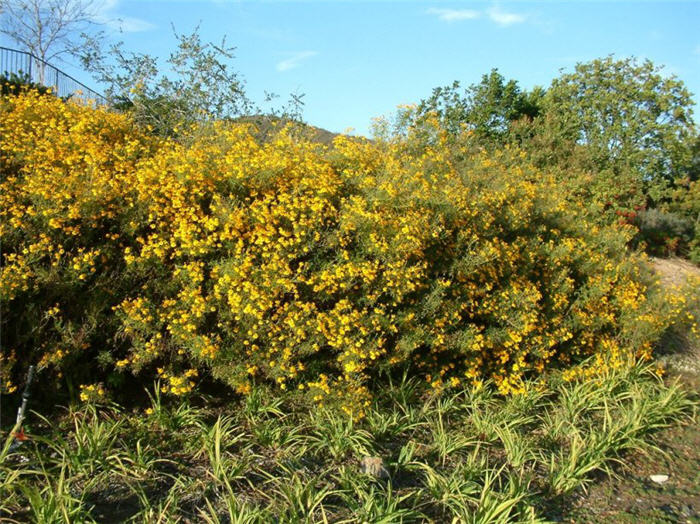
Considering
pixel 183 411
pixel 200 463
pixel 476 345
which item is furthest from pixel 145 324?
pixel 476 345

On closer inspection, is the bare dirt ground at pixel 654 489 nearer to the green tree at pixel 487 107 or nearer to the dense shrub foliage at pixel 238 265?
the dense shrub foliage at pixel 238 265

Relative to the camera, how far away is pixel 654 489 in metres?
3.81

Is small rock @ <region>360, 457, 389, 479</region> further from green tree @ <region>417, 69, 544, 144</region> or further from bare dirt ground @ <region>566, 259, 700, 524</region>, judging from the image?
green tree @ <region>417, 69, 544, 144</region>

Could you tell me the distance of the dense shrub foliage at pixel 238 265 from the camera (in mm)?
3570

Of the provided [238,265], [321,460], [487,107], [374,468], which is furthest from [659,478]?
[487,107]

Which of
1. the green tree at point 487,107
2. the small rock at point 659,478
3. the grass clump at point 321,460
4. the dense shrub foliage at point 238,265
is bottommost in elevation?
the small rock at point 659,478

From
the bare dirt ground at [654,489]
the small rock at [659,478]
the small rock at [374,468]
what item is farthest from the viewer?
the small rock at [659,478]

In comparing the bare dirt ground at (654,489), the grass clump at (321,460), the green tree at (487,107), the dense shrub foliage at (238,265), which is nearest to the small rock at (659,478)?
the bare dirt ground at (654,489)

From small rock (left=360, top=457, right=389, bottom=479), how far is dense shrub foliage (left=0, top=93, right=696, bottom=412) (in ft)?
1.65

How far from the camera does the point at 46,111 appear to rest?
14.9 feet

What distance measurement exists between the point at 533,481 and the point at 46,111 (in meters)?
4.60

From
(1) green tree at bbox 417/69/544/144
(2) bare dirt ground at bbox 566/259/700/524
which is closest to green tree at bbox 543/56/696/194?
(1) green tree at bbox 417/69/544/144

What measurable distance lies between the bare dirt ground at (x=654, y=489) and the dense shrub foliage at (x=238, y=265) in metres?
1.12

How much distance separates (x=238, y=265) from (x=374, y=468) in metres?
1.51
